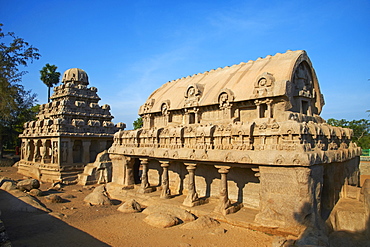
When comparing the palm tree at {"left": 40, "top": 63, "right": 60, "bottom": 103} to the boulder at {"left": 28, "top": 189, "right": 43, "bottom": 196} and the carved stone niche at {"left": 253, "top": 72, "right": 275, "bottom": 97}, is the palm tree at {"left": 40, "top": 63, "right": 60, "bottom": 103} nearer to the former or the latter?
the boulder at {"left": 28, "top": 189, "right": 43, "bottom": 196}

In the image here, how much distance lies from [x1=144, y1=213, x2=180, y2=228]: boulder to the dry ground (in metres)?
0.19

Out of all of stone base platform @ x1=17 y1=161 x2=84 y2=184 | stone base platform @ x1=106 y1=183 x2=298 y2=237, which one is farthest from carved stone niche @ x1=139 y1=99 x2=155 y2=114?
stone base platform @ x1=17 y1=161 x2=84 y2=184

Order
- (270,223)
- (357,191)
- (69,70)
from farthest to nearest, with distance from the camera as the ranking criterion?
(69,70) < (357,191) < (270,223)

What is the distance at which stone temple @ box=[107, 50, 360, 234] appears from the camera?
9.43 metres

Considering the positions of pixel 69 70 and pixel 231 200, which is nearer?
pixel 231 200

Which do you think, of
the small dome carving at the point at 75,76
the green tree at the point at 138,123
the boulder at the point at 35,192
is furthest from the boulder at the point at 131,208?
the green tree at the point at 138,123

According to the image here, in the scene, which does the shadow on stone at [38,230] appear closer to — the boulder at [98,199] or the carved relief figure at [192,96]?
the boulder at [98,199]

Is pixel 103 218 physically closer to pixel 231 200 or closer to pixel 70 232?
pixel 70 232

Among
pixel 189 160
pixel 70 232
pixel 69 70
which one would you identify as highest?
pixel 69 70

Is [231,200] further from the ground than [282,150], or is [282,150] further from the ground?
[282,150]

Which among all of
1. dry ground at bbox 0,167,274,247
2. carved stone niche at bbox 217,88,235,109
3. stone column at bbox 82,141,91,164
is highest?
carved stone niche at bbox 217,88,235,109

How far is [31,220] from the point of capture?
1157 cm

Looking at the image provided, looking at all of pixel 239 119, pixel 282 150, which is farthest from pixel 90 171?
pixel 282 150

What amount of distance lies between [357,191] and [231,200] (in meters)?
5.97
